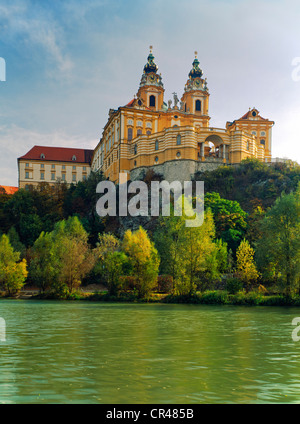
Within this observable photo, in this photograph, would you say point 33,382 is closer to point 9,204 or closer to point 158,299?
point 158,299

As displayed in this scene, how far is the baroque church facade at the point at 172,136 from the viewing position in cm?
7388

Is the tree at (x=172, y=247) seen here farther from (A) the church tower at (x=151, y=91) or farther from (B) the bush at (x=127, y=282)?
(A) the church tower at (x=151, y=91)

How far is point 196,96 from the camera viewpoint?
9069 centimetres

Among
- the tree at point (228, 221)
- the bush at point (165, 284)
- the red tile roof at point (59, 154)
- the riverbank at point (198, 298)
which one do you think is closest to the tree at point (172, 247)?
the riverbank at point (198, 298)

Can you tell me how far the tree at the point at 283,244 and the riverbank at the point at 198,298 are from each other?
4.04ft

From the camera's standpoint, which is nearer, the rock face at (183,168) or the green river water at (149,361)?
the green river water at (149,361)

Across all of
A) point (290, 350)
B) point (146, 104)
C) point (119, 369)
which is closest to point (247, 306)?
point (290, 350)

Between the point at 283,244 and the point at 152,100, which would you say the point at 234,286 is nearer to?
the point at 283,244

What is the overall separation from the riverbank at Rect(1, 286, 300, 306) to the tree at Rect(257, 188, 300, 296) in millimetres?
1233

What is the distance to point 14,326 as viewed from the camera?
75.4 feet

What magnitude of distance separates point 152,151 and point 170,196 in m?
11.3

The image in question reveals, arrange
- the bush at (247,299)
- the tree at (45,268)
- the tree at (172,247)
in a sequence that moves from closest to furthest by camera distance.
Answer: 1. the bush at (247,299)
2. the tree at (172,247)
3. the tree at (45,268)

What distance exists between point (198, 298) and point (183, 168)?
118 feet

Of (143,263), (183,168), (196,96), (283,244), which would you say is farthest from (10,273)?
(196,96)
